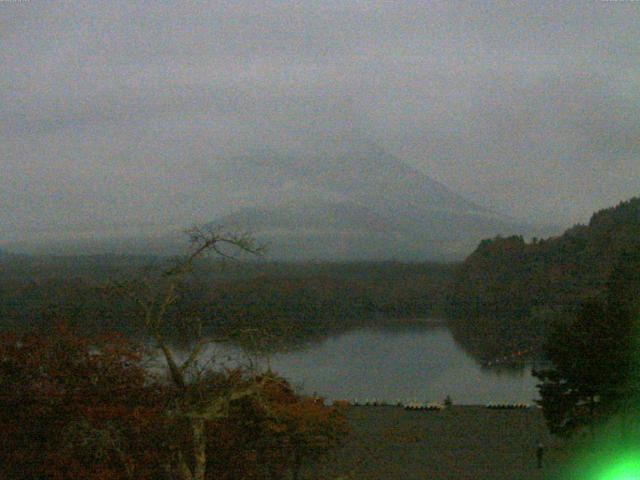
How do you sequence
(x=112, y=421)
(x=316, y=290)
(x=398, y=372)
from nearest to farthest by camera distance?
1. (x=112, y=421)
2. (x=398, y=372)
3. (x=316, y=290)

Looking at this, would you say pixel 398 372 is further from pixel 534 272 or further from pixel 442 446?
pixel 534 272

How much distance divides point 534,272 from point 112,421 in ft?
158

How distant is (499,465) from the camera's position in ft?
29.8

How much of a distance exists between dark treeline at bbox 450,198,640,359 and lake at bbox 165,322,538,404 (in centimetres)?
1046

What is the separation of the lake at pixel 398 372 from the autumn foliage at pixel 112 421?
7.46 meters

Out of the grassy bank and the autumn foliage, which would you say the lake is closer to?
the grassy bank

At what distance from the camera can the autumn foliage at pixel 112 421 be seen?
15.6 feet

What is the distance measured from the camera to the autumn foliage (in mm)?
4754

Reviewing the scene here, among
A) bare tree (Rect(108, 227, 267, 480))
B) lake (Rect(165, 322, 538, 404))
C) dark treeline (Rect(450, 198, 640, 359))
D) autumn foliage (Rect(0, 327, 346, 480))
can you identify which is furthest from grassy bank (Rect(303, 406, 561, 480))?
dark treeline (Rect(450, 198, 640, 359))

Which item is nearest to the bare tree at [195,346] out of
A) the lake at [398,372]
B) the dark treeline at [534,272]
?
the lake at [398,372]

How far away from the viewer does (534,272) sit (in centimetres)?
5059

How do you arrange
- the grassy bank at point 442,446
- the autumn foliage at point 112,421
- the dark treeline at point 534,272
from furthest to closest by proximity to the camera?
1. the dark treeline at point 534,272
2. the grassy bank at point 442,446
3. the autumn foliage at point 112,421

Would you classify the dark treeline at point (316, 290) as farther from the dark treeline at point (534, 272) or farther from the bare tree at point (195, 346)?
the bare tree at point (195, 346)

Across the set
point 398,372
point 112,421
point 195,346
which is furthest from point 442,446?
point 398,372
